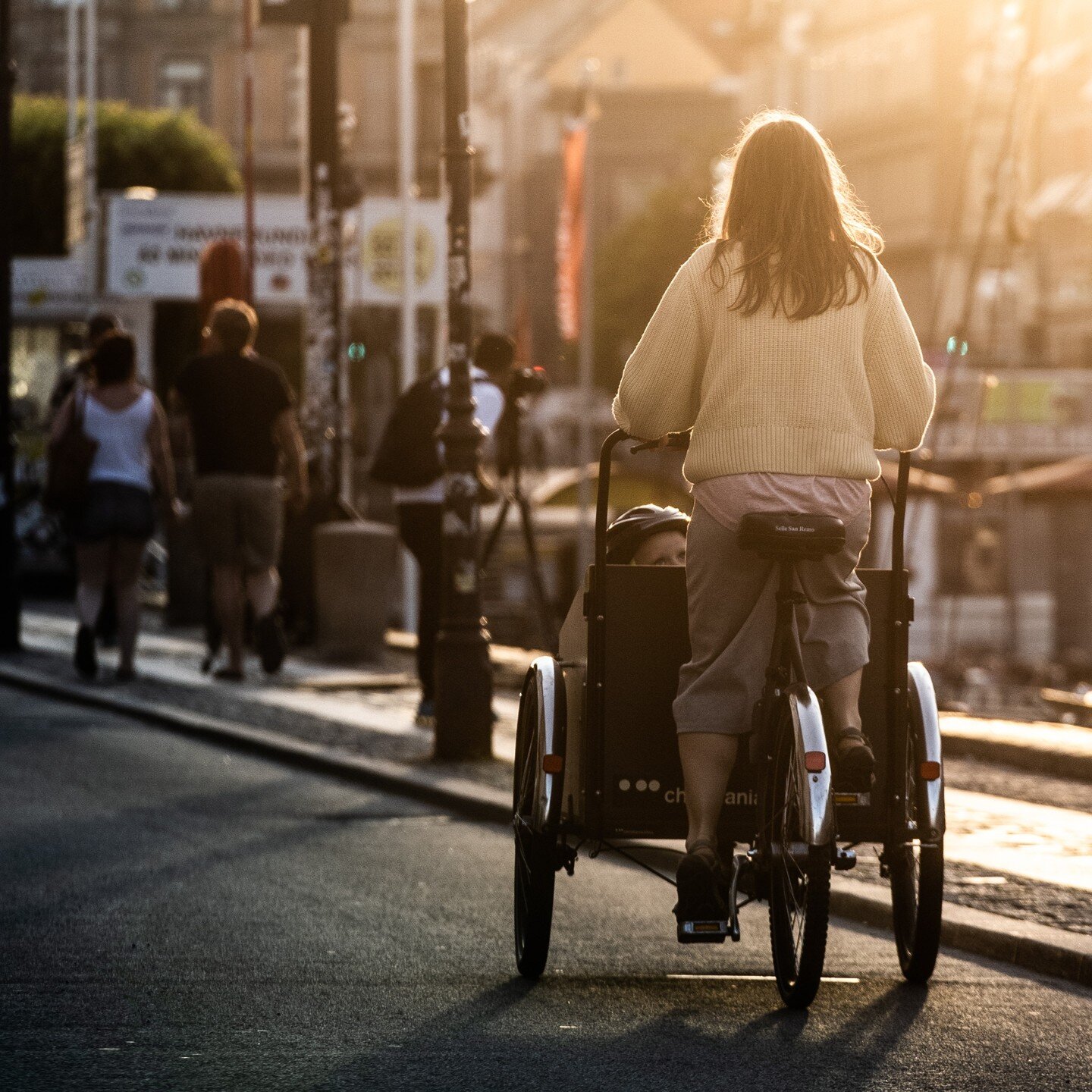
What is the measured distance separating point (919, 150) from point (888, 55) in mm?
3769

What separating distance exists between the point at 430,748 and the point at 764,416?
5.71m

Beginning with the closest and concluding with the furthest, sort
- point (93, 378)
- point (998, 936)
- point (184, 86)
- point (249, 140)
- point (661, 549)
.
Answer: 1. point (661, 549)
2. point (998, 936)
3. point (93, 378)
4. point (249, 140)
5. point (184, 86)

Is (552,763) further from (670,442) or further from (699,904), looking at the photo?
(670,442)

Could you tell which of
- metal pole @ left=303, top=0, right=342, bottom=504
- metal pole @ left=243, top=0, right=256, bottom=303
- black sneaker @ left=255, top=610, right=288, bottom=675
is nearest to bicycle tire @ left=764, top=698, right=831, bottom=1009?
black sneaker @ left=255, top=610, right=288, bottom=675

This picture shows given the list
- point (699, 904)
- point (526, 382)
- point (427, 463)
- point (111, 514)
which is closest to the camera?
point (699, 904)

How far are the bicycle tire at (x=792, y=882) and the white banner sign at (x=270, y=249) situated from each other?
2025 cm

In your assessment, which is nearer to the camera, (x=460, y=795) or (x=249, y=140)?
(x=460, y=795)

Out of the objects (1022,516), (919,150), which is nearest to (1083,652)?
(1022,516)

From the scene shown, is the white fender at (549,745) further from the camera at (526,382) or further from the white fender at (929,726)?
the camera at (526,382)

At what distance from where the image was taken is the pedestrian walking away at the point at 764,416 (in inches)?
209

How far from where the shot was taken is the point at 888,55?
247ft

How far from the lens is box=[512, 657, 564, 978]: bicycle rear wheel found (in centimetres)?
560

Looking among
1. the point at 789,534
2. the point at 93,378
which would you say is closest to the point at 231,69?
the point at 93,378

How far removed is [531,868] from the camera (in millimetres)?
5707
